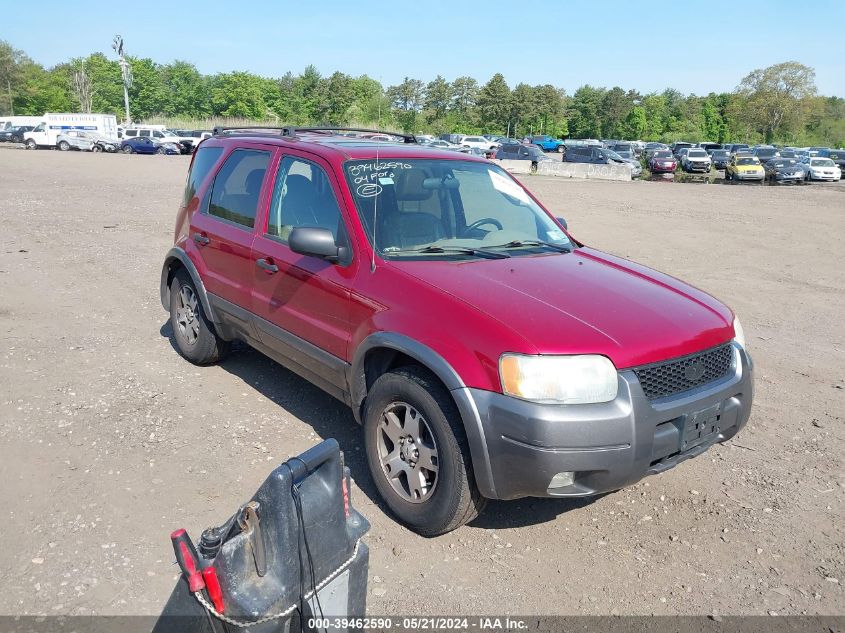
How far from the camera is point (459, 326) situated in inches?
124

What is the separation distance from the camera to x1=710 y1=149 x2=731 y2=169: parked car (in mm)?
44312

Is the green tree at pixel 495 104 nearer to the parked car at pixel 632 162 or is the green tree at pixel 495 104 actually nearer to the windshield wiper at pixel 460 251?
the parked car at pixel 632 162

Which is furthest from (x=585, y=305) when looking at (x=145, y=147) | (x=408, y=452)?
(x=145, y=147)

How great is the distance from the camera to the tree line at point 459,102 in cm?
7929

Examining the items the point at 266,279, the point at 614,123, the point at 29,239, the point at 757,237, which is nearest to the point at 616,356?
the point at 266,279

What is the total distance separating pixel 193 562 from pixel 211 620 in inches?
7.7

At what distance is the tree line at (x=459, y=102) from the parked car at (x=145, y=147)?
22.9 m

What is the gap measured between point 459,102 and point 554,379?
285 ft

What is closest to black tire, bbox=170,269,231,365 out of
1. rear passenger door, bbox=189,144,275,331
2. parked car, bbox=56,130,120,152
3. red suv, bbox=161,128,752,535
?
rear passenger door, bbox=189,144,275,331

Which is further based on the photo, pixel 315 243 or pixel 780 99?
pixel 780 99

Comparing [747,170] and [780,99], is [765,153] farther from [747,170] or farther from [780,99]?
[780,99]

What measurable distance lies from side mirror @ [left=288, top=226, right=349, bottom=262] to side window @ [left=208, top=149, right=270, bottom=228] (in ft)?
3.44

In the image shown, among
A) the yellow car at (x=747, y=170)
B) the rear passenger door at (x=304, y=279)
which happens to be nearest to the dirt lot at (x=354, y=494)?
the rear passenger door at (x=304, y=279)

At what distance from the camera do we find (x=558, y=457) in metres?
2.89
